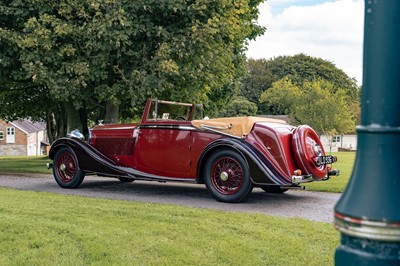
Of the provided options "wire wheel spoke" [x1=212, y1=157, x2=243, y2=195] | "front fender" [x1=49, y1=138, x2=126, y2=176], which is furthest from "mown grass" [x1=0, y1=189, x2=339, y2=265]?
"front fender" [x1=49, y1=138, x2=126, y2=176]

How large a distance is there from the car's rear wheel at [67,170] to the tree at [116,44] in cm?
285

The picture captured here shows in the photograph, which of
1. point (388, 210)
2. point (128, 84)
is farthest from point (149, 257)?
point (128, 84)

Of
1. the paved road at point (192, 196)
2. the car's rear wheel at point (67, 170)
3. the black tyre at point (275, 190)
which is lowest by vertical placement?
the paved road at point (192, 196)

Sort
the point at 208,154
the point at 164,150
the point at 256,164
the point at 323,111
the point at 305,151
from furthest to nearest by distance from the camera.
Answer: the point at 323,111 < the point at 164,150 < the point at 208,154 < the point at 305,151 < the point at 256,164

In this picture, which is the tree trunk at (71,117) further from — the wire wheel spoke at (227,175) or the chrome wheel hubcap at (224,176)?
the chrome wheel hubcap at (224,176)

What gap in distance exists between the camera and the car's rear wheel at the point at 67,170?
1026 centimetres

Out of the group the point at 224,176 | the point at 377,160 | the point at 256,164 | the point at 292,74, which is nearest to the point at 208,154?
the point at 224,176

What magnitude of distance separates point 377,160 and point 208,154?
21.8 feet

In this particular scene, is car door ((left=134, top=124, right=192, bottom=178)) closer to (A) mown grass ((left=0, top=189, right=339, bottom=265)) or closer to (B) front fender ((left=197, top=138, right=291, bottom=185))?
(B) front fender ((left=197, top=138, right=291, bottom=185))

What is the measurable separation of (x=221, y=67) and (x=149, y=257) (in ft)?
33.6

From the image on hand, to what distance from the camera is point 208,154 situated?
841cm

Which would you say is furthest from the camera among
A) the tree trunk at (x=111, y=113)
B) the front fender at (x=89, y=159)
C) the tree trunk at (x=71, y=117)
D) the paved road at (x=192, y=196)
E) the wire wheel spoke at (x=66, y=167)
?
the tree trunk at (x=71, y=117)

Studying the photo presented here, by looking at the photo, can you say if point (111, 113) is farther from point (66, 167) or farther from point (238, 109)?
point (238, 109)

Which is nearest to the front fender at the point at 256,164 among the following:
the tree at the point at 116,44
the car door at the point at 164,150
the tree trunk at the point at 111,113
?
the car door at the point at 164,150
